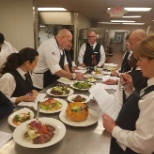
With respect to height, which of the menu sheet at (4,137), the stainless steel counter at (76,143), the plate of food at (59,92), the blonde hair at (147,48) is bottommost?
the stainless steel counter at (76,143)

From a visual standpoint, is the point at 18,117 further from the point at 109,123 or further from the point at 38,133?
the point at 109,123

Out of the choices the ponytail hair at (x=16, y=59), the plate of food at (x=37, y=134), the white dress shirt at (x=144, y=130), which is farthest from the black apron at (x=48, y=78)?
the white dress shirt at (x=144, y=130)

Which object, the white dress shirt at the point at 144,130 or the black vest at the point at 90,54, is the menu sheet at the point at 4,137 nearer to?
the white dress shirt at the point at 144,130

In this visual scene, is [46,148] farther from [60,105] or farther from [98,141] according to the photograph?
[60,105]

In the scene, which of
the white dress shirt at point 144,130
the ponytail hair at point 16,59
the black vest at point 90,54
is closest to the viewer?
the white dress shirt at point 144,130

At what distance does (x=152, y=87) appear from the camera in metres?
0.94

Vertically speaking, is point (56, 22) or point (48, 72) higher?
point (56, 22)

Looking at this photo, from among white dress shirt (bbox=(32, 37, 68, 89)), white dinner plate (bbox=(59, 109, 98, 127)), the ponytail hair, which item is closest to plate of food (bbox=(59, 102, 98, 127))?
white dinner plate (bbox=(59, 109, 98, 127))

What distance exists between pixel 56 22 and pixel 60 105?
15.3 feet

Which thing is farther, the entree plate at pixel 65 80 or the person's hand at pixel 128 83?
the entree plate at pixel 65 80

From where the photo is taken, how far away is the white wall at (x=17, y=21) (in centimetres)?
381

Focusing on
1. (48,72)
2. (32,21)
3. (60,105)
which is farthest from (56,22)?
(60,105)

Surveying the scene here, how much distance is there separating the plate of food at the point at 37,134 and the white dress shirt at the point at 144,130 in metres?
0.40

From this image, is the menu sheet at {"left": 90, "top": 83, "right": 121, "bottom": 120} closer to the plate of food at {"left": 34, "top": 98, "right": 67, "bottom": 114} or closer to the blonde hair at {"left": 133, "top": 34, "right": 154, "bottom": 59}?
the plate of food at {"left": 34, "top": 98, "right": 67, "bottom": 114}
